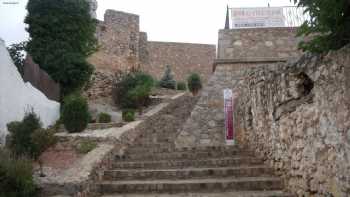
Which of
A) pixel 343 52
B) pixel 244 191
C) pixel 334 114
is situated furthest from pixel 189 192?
pixel 343 52

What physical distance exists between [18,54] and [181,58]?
44.5ft

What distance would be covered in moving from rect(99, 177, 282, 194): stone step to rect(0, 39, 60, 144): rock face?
3.41 m

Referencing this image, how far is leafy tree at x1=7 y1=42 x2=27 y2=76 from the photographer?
10716 mm

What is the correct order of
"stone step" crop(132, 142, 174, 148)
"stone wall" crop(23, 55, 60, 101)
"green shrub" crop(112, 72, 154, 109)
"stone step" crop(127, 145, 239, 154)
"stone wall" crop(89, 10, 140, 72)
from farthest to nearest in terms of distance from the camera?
"stone wall" crop(89, 10, 140, 72) → "green shrub" crop(112, 72, 154, 109) → "stone wall" crop(23, 55, 60, 101) → "stone step" crop(132, 142, 174, 148) → "stone step" crop(127, 145, 239, 154)

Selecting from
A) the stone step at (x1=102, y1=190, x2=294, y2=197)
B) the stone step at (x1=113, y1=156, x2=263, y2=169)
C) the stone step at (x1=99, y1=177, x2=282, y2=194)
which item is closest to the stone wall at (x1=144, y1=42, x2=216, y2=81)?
the stone step at (x1=113, y1=156, x2=263, y2=169)

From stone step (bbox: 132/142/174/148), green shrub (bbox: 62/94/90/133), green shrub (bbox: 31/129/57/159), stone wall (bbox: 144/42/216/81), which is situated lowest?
stone step (bbox: 132/142/174/148)

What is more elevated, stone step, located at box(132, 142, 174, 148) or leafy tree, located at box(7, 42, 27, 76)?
leafy tree, located at box(7, 42, 27, 76)

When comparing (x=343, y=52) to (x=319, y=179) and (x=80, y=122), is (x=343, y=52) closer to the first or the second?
(x=319, y=179)

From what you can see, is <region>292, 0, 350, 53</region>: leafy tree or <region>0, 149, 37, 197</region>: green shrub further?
<region>0, 149, 37, 197</region>: green shrub

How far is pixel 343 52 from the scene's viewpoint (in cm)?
355

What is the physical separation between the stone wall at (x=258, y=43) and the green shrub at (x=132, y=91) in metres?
4.60

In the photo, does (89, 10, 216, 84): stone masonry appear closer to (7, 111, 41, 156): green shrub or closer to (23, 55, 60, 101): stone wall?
(23, 55, 60, 101): stone wall

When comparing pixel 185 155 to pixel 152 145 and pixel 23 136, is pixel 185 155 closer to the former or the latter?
pixel 152 145

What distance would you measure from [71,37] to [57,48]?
0.80m
